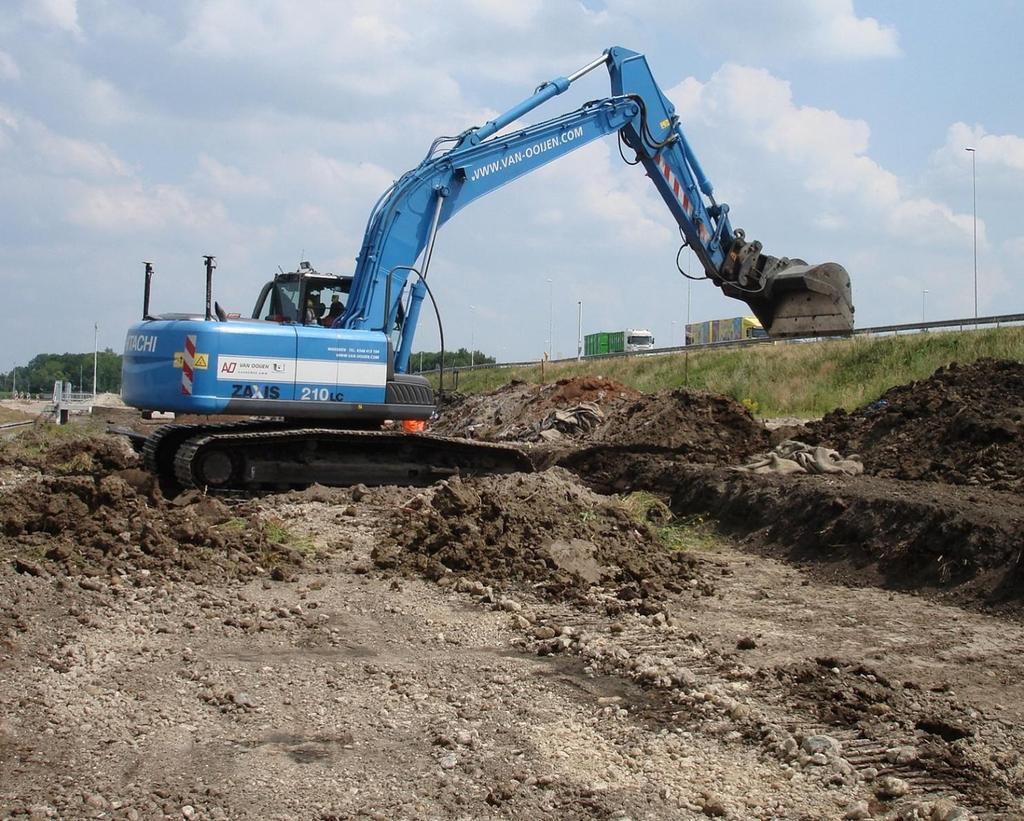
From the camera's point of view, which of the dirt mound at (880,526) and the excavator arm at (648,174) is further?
the excavator arm at (648,174)

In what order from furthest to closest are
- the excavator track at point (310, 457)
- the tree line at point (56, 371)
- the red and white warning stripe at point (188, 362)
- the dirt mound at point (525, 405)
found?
the tree line at point (56, 371), the dirt mound at point (525, 405), the excavator track at point (310, 457), the red and white warning stripe at point (188, 362)

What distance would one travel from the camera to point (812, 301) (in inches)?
569

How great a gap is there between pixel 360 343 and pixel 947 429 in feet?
22.7

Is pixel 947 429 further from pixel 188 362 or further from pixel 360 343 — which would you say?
pixel 188 362

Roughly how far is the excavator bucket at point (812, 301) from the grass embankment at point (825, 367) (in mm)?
7719

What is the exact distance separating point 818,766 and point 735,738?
43 cm

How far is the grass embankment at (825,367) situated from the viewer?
22875 mm

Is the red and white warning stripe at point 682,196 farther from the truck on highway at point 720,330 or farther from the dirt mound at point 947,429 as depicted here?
the truck on highway at point 720,330

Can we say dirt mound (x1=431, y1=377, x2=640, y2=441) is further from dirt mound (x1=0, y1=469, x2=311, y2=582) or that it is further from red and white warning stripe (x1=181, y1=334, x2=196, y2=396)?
dirt mound (x1=0, y1=469, x2=311, y2=582)

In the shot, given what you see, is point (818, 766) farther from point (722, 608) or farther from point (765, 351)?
point (765, 351)

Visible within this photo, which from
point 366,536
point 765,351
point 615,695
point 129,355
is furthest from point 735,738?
point 765,351

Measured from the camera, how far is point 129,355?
12.3 m

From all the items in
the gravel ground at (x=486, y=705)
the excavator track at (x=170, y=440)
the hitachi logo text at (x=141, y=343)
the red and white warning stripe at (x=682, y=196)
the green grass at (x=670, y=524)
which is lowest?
the gravel ground at (x=486, y=705)

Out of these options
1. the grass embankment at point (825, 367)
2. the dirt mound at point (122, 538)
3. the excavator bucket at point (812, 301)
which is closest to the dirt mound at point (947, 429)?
the excavator bucket at point (812, 301)
